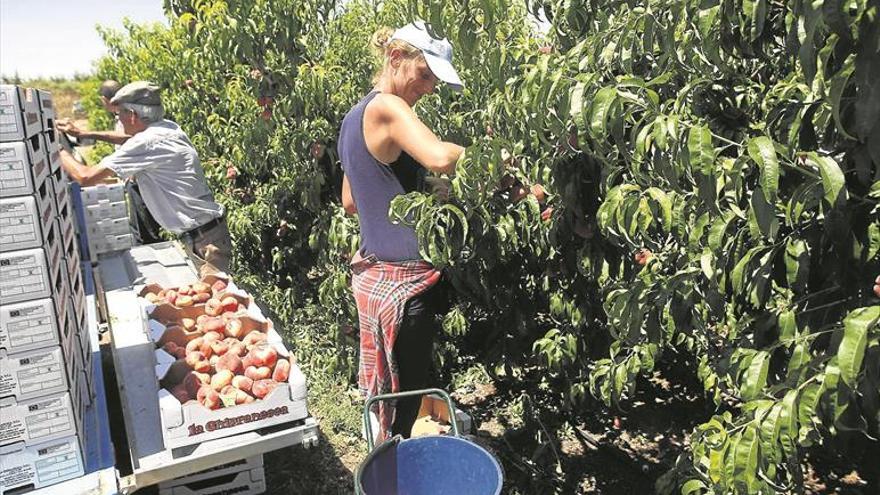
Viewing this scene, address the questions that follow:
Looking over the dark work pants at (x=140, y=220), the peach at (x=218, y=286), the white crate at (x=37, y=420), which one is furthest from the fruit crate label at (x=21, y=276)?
the dark work pants at (x=140, y=220)

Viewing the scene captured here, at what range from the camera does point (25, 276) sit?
2389mm

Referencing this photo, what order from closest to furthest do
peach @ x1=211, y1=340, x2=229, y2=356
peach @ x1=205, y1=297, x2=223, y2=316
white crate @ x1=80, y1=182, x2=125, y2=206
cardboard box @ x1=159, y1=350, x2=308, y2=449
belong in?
cardboard box @ x1=159, y1=350, x2=308, y2=449
peach @ x1=211, y1=340, x2=229, y2=356
peach @ x1=205, y1=297, x2=223, y2=316
white crate @ x1=80, y1=182, x2=125, y2=206

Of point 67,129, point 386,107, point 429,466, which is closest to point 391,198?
point 386,107

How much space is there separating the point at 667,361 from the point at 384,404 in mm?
1642

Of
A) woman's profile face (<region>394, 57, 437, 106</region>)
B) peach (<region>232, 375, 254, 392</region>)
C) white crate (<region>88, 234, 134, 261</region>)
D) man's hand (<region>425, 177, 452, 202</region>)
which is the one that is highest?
woman's profile face (<region>394, 57, 437, 106</region>)

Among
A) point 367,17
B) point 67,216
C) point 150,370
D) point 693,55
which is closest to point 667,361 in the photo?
point 693,55

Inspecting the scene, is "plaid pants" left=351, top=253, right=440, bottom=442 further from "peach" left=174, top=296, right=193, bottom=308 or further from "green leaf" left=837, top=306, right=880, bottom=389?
"peach" left=174, top=296, right=193, bottom=308

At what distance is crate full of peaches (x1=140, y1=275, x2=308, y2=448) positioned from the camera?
2.82 meters

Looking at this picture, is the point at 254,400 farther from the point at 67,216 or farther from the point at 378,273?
the point at 67,216

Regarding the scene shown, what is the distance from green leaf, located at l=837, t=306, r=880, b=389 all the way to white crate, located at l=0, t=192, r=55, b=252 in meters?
2.38

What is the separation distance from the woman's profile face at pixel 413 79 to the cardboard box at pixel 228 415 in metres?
1.35

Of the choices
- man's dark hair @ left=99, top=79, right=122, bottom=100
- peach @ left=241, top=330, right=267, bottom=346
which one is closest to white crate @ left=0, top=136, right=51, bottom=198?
peach @ left=241, top=330, right=267, bottom=346

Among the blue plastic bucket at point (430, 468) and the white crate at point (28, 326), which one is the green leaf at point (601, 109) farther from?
the white crate at point (28, 326)

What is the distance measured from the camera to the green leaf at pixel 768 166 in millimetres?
1083
